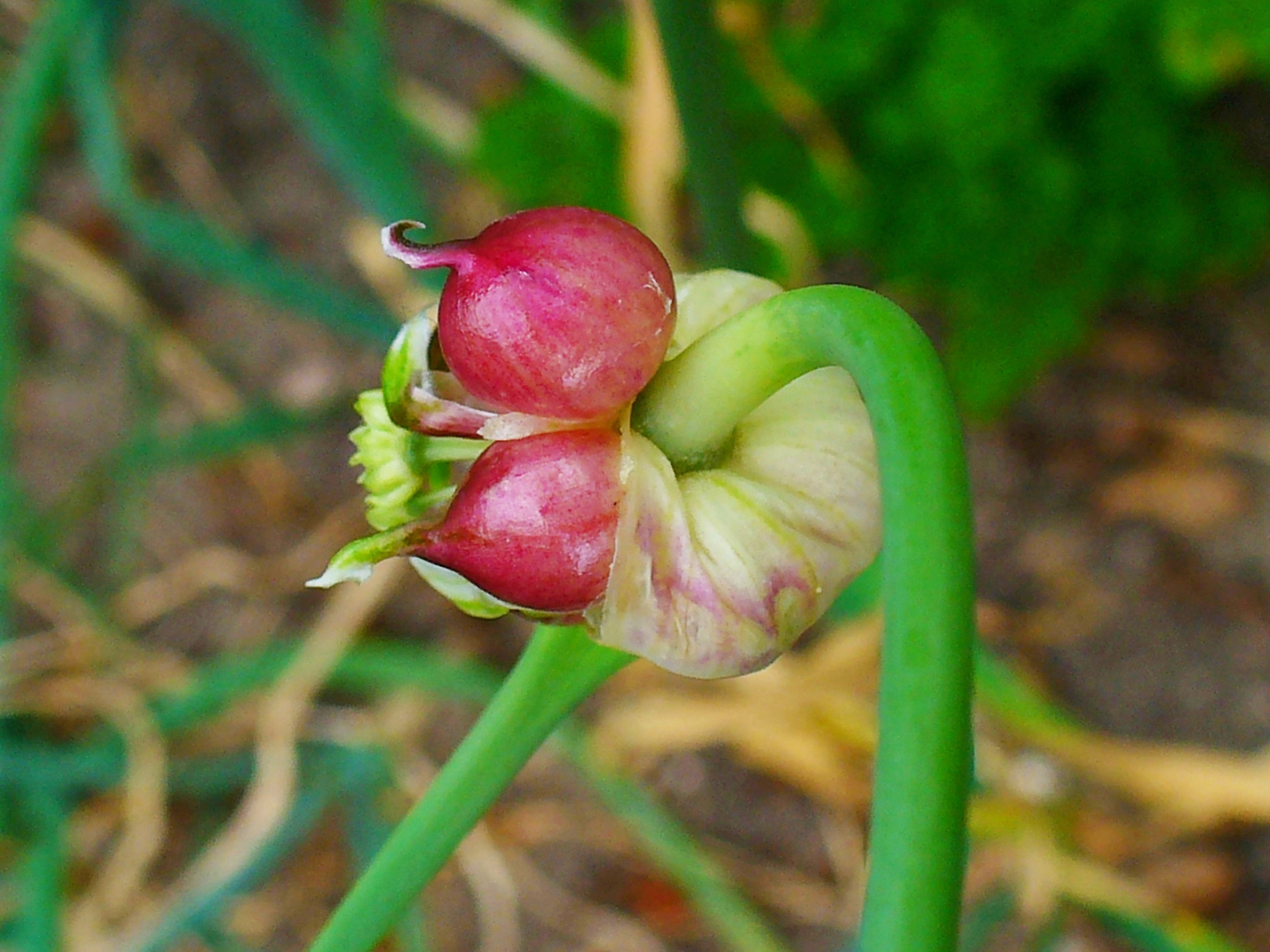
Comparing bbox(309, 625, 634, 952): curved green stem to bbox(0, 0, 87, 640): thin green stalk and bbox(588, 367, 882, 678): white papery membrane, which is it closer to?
bbox(588, 367, 882, 678): white papery membrane

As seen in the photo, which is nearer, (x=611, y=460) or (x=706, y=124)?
(x=611, y=460)

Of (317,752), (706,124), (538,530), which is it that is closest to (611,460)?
(538,530)

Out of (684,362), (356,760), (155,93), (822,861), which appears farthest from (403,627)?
(684,362)

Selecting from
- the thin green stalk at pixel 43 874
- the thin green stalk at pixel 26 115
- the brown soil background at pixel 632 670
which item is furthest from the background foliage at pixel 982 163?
the thin green stalk at pixel 43 874

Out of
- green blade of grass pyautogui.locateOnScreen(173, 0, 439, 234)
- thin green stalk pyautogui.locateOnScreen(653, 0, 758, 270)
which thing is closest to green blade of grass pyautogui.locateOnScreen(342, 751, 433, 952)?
green blade of grass pyautogui.locateOnScreen(173, 0, 439, 234)

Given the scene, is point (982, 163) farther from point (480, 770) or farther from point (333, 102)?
point (480, 770)

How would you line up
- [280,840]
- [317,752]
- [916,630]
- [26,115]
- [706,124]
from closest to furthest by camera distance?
[916,630]
[706,124]
[26,115]
[280,840]
[317,752]
